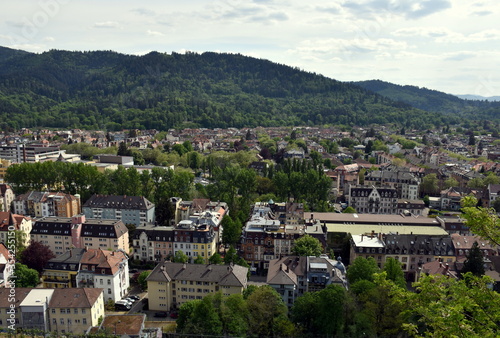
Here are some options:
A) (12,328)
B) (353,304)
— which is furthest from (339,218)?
(12,328)

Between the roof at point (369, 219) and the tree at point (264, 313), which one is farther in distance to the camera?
the roof at point (369, 219)

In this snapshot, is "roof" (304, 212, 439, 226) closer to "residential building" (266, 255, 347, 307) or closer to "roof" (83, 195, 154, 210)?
"residential building" (266, 255, 347, 307)

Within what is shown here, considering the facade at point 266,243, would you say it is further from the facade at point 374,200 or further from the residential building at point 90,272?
the facade at point 374,200

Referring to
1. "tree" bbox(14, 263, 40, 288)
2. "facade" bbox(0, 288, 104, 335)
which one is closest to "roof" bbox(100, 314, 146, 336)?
"facade" bbox(0, 288, 104, 335)

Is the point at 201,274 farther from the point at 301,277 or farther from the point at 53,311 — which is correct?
the point at 53,311

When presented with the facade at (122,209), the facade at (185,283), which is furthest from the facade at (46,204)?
the facade at (185,283)

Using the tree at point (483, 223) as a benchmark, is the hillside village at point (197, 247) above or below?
below

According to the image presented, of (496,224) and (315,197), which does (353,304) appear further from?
(315,197)

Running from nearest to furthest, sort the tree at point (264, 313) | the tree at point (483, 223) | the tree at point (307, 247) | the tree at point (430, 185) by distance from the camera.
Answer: the tree at point (483, 223) < the tree at point (264, 313) < the tree at point (307, 247) < the tree at point (430, 185)
